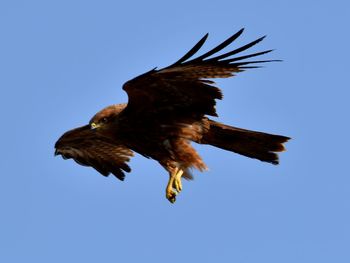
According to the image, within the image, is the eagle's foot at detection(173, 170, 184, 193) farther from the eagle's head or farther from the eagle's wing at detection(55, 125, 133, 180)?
the eagle's wing at detection(55, 125, 133, 180)

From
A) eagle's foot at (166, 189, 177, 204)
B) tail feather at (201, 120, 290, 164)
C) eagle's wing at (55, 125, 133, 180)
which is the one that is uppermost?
eagle's wing at (55, 125, 133, 180)

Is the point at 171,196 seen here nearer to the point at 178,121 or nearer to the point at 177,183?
the point at 177,183

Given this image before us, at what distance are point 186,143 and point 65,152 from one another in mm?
2631

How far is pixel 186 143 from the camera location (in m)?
11.2

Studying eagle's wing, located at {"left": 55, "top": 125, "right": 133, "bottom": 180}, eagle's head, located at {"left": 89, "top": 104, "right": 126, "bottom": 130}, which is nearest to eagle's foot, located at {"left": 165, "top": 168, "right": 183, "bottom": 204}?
eagle's head, located at {"left": 89, "top": 104, "right": 126, "bottom": 130}

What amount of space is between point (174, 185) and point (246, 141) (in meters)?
1.18

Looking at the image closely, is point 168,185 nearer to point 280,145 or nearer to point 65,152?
point 280,145

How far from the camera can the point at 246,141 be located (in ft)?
37.5

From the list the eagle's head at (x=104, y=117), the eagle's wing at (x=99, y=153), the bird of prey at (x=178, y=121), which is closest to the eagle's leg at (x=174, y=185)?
the bird of prey at (x=178, y=121)

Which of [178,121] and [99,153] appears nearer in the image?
[178,121]

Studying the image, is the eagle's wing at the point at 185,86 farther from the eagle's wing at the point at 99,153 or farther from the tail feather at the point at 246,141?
the eagle's wing at the point at 99,153

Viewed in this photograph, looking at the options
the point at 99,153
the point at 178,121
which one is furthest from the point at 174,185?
the point at 99,153

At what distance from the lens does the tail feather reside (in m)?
11.3

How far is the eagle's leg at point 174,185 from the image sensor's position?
11164mm
